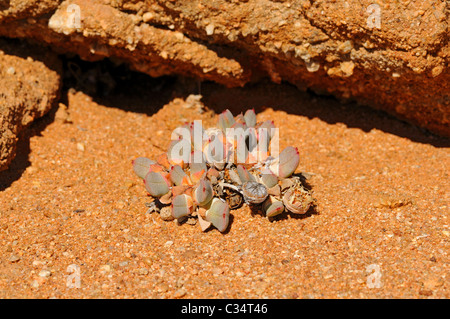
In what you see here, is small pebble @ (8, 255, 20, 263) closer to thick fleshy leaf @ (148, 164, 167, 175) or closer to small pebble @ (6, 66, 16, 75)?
thick fleshy leaf @ (148, 164, 167, 175)

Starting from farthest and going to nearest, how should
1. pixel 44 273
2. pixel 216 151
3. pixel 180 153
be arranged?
pixel 180 153 < pixel 216 151 < pixel 44 273

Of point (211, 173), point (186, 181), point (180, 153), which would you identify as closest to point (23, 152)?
point (180, 153)

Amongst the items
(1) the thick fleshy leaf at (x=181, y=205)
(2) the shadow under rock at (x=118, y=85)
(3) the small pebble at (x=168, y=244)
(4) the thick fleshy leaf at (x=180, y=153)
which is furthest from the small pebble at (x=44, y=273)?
(2) the shadow under rock at (x=118, y=85)

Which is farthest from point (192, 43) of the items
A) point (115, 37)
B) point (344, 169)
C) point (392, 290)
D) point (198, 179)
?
point (392, 290)

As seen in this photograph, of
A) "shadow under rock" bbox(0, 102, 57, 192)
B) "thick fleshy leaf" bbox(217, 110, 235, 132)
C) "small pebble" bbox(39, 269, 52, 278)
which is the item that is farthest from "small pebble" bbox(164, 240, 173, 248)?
"shadow under rock" bbox(0, 102, 57, 192)

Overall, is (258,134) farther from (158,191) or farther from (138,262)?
(138,262)

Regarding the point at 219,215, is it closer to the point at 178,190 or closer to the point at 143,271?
the point at 178,190

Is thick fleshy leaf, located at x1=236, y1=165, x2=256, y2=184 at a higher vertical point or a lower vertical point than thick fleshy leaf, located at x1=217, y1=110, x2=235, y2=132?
lower
